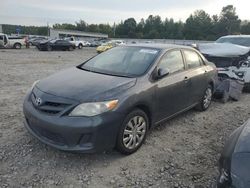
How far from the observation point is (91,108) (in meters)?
3.65

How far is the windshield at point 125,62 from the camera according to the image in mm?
4578

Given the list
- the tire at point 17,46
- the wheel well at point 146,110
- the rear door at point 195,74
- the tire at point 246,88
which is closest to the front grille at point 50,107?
the wheel well at point 146,110

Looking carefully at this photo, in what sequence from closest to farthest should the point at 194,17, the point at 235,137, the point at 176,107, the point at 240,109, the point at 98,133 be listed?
1. the point at 235,137
2. the point at 98,133
3. the point at 176,107
4. the point at 240,109
5. the point at 194,17

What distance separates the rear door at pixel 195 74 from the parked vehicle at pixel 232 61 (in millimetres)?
2377

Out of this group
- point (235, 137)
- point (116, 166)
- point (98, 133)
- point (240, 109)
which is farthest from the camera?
point (240, 109)

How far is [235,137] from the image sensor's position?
2.93 m

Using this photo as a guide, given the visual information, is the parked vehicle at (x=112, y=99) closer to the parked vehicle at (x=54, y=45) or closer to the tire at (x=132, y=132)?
the tire at (x=132, y=132)

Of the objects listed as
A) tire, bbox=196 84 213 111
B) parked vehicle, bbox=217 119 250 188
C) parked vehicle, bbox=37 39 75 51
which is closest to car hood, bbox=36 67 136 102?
parked vehicle, bbox=217 119 250 188

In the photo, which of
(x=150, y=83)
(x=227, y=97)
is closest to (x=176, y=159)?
(x=150, y=83)

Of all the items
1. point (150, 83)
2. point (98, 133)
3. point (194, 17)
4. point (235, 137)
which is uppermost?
point (194, 17)

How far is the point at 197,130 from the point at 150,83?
1576 millimetres

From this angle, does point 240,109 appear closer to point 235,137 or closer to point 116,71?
point 116,71

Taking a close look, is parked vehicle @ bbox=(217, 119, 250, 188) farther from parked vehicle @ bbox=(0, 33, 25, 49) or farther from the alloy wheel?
parked vehicle @ bbox=(0, 33, 25, 49)

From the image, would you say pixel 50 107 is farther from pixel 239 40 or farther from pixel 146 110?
pixel 239 40
